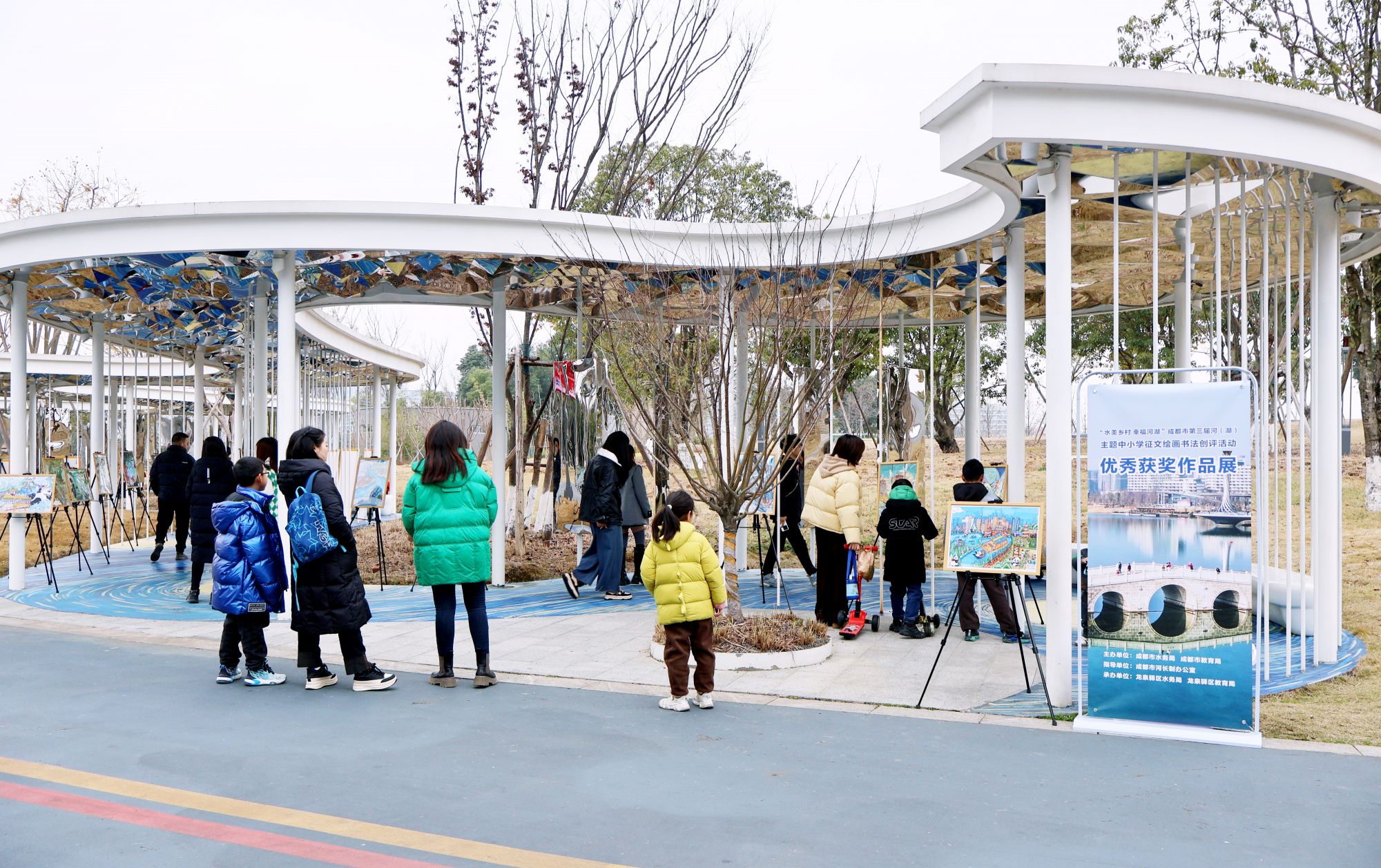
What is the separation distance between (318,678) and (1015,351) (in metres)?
5.78

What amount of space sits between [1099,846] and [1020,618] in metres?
5.71

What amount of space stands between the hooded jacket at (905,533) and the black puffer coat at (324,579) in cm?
401

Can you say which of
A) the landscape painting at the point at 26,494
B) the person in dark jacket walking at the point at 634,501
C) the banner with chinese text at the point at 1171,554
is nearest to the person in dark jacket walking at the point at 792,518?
the person in dark jacket walking at the point at 634,501

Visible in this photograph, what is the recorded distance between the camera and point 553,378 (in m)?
12.4

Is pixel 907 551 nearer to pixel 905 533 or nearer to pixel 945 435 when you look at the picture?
pixel 905 533

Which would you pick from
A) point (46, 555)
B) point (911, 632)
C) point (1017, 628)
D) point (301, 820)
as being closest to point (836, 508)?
point (911, 632)

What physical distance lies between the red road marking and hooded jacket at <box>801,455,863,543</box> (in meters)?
4.93

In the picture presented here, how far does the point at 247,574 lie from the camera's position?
6645mm

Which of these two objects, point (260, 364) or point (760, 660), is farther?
point (260, 364)

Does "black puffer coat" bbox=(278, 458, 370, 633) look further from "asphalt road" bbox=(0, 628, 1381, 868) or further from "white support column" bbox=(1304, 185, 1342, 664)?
"white support column" bbox=(1304, 185, 1342, 664)

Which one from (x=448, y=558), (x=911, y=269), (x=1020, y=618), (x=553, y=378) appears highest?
(x=911, y=269)

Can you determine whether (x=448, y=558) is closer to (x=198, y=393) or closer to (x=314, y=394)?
(x=314, y=394)

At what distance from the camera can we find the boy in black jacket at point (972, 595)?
7840 mm

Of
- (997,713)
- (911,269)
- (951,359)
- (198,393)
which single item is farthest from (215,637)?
(951,359)
